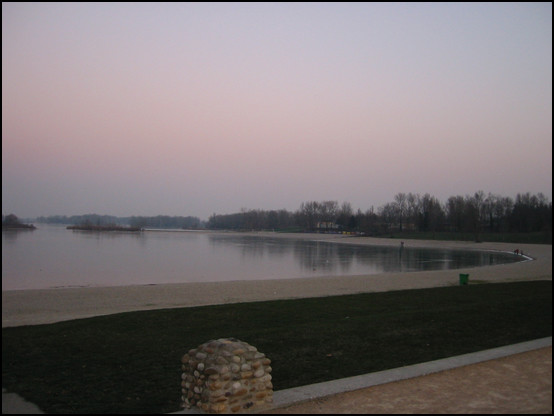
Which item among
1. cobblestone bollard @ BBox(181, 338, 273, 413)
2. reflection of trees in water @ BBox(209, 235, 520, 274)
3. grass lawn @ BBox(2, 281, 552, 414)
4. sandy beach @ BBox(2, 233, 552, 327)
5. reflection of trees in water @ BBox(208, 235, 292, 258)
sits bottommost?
reflection of trees in water @ BBox(208, 235, 292, 258)

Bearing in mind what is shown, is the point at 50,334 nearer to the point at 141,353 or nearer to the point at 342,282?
the point at 141,353

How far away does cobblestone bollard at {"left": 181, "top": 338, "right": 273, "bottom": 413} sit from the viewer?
4.73m

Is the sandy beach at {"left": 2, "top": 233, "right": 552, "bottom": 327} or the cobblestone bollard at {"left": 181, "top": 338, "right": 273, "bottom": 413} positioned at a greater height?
the cobblestone bollard at {"left": 181, "top": 338, "right": 273, "bottom": 413}

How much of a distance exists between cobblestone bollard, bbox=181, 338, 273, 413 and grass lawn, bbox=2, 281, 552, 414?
2.05 ft

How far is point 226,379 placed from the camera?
15.6 ft

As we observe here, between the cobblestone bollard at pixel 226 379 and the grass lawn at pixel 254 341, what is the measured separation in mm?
624

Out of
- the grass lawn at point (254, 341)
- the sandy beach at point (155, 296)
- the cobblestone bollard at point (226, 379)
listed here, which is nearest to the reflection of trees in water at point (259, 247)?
the sandy beach at point (155, 296)

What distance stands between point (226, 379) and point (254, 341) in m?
3.82

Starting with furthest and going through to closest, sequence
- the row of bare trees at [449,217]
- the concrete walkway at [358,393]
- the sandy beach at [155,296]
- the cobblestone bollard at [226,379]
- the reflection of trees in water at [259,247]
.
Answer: the row of bare trees at [449,217]
the reflection of trees in water at [259,247]
the sandy beach at [155,296]
the concrete walkway at [358,393]
the cobblestone bollard at [226,379]

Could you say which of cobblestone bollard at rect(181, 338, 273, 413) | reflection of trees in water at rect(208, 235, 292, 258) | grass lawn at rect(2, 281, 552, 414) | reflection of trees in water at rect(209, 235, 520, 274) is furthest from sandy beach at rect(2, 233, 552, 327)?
reflection of trees in water at rect(208, 235, 292, 258)

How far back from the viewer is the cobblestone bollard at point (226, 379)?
473 centimetres

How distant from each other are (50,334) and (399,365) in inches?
264

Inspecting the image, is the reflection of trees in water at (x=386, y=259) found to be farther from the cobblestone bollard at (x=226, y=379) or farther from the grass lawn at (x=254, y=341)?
the cobblestone bollard at (x=226, y=379)

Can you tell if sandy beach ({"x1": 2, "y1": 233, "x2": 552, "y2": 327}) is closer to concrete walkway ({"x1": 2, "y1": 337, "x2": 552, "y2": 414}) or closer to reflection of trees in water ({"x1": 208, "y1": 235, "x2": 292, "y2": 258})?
concrete walkway ({"x1": 2, "y1": 337, "x2": 552, "y2": 414})
